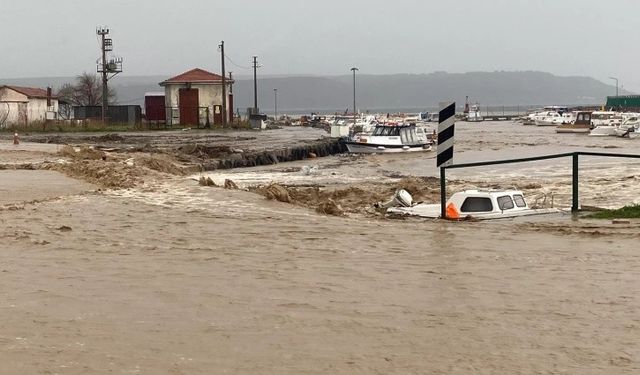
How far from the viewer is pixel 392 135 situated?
53.3 m

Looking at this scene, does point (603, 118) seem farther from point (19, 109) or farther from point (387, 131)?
point (19, 109)

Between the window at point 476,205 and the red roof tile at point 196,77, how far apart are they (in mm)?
56573

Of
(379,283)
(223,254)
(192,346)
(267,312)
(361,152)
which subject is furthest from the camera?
(361,152)

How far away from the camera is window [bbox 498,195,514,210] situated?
1537cm

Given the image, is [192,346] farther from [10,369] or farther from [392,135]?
[392,135]

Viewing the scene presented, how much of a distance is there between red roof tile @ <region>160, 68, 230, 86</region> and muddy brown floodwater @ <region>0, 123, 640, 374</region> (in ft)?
186

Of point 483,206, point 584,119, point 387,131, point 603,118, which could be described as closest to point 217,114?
point 387,131

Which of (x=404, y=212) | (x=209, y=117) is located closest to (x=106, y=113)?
(x=209, y=117)

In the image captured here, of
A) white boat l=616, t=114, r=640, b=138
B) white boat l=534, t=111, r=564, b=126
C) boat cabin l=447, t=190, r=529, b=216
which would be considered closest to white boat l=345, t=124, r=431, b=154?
white boat l=616, t=114, r=640, b=138

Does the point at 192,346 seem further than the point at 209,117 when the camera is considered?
No

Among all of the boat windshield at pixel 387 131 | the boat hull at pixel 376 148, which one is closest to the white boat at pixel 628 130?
the boat hull at pixel 376 148

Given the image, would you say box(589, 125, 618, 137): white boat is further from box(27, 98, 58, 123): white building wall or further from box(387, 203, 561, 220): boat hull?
box(387, 203, 561, 220): boat hull

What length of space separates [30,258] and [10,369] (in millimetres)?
3908

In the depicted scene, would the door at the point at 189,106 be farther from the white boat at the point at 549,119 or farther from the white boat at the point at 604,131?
the white boat at the point at 549,119
